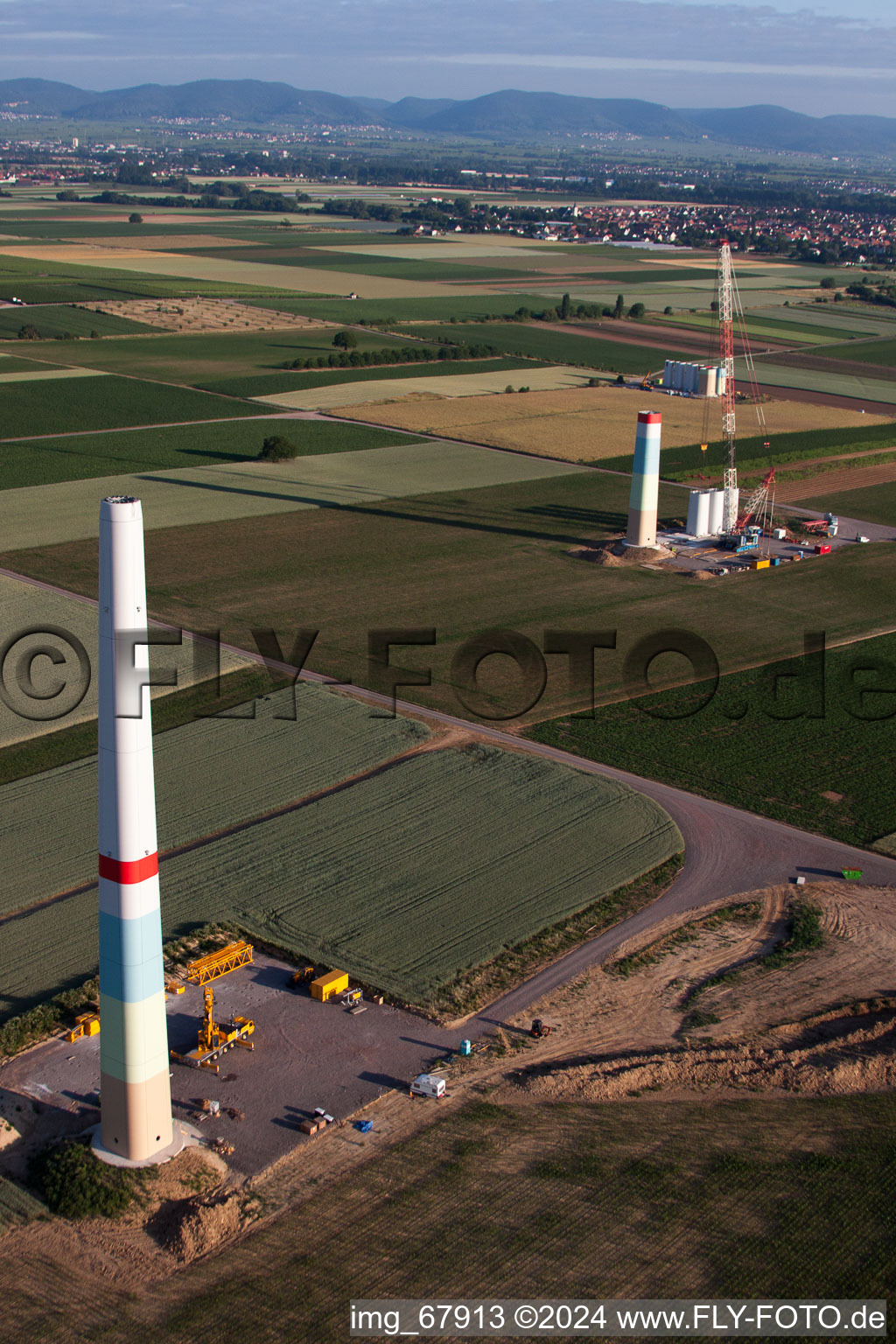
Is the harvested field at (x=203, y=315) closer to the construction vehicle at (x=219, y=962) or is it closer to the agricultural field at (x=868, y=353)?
the agricultural field at (x=868, y=353)

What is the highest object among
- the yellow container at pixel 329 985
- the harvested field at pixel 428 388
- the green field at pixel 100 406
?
the harvested field at pixel 428 388

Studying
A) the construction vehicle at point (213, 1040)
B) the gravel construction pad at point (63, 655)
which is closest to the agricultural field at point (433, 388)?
the gravel construction pad at point (63, 655)

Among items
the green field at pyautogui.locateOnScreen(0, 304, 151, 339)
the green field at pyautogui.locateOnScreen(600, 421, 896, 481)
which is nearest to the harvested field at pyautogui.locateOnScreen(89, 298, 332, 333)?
the green field at pyautogui.locateOnScreen(0, 304, 151, 339)

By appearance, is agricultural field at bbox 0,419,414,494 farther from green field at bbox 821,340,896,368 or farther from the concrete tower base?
green field at bbox 821,340,896,368

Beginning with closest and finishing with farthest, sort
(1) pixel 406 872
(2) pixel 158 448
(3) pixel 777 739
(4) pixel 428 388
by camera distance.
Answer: (1) pixel 406 872
(3) pixel 777 739
(2) pixel 158 448
(4) pixel 428 388

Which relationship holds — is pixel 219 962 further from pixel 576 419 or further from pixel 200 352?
pixel 200 352

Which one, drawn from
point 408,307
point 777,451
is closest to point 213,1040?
point 777,451

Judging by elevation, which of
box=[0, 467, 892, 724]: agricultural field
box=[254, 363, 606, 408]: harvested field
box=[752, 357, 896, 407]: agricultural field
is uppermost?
box=[752, 357, 896, 407]: agricultural field
